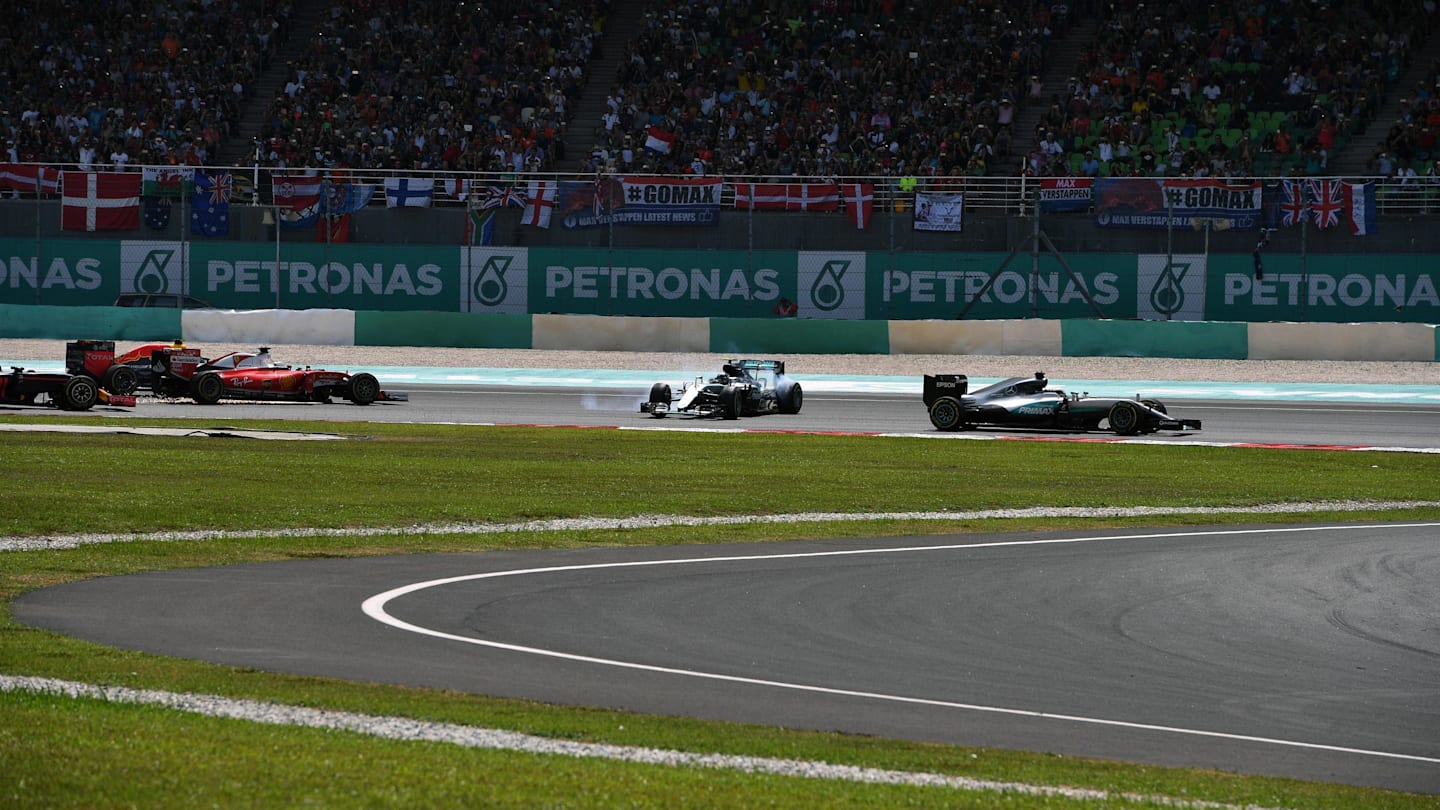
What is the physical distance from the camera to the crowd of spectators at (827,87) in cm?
4022

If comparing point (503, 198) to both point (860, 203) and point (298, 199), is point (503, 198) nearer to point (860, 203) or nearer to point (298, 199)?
point (298, 199)

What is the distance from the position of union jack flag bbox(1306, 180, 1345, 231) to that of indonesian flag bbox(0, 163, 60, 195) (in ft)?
85.3

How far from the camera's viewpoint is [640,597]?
11.3m

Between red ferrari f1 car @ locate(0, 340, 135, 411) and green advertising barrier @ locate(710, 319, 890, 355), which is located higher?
green advertising barrier @ locate(710, 319, 890, 355)

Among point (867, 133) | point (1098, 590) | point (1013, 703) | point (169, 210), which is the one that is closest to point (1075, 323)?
point (867, 133)

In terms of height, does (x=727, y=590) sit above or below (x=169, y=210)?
below

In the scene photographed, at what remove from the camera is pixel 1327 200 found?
109 ft

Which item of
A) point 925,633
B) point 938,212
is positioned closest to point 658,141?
point 938,212

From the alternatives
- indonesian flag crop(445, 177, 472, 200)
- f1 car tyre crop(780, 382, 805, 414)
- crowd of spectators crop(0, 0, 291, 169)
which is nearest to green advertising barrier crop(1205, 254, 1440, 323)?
f1 car tyre crop(780, 382, 805, 414)

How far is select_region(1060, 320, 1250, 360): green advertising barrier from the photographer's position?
33.7 meters

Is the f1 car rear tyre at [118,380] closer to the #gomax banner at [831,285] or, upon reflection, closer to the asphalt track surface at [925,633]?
the #gomax banner at [831,285]

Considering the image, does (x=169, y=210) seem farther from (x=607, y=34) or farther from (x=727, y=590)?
(x=727, y=590)

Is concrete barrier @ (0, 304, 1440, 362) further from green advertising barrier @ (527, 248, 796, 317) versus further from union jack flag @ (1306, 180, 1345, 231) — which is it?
union jack flag @ (1306, 180, 1345, 231)

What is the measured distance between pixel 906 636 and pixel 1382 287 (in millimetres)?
26438
